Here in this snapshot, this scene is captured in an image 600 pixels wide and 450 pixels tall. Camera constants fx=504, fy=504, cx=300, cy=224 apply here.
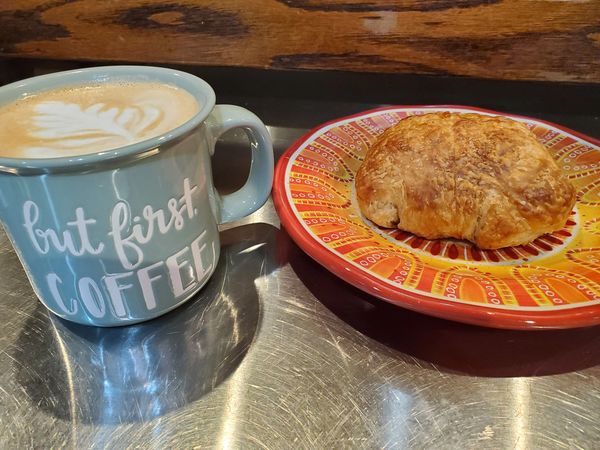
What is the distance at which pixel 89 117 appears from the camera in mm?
485

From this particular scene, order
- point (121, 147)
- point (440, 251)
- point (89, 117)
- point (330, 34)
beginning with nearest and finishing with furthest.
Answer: point (121, 147) < point (89, 117) < point (440, 251) < point (330, 34)

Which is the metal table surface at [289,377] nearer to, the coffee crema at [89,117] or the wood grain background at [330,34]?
the coffee crema at [89,117]

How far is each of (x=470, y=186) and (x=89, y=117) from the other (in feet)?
1.40

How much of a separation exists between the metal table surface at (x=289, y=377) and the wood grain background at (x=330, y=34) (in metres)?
0.49

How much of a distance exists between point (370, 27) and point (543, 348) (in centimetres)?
60

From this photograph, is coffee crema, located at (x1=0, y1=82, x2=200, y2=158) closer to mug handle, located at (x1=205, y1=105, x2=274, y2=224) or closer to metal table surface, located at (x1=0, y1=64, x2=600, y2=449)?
mug handle, located at (x1=205, y1=105, x2=274, y2=224)

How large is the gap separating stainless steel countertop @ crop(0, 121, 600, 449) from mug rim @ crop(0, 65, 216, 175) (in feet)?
0.67

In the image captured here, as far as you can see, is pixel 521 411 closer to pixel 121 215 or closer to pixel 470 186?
pixel 470 186

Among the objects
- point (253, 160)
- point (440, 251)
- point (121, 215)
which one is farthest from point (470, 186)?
point (121, 215)

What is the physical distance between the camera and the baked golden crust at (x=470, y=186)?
0.59 m

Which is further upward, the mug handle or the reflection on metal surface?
the mug handle

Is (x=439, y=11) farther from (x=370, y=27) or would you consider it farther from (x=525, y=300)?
(x=525, y=300)

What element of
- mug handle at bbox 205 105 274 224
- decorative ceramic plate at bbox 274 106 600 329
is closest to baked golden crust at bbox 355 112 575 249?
decorative ceramic plate at bbox 274 106 600 329

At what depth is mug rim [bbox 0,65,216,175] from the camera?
0.37 metres
